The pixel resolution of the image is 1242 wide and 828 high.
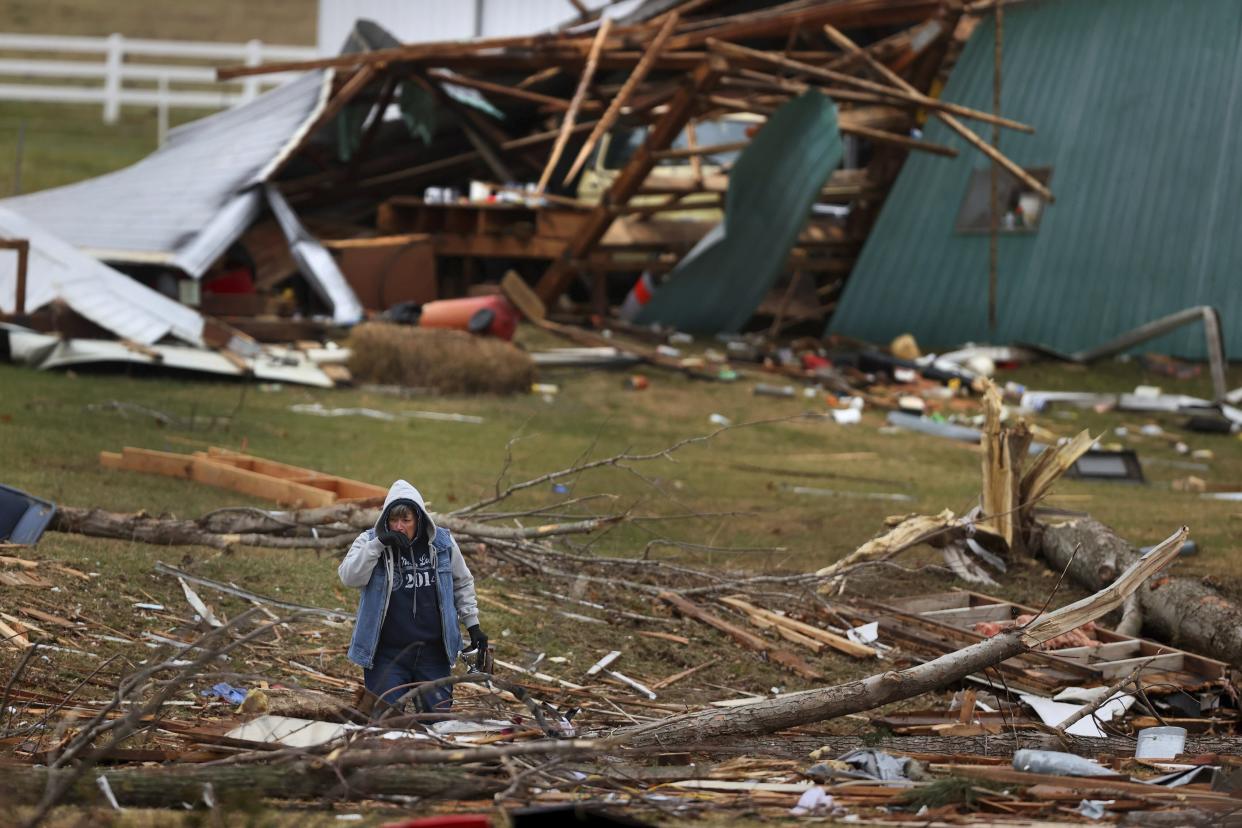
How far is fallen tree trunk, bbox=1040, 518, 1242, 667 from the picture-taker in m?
9.00

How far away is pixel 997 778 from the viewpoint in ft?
17.8

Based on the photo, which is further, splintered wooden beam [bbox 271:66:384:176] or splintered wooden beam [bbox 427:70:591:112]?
splintered wooden beam [bbox 427:70:591:112]

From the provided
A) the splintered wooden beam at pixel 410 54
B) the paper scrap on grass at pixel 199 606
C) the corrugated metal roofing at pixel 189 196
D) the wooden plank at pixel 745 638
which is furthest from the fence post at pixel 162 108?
the wooden plank at pixel 745 638

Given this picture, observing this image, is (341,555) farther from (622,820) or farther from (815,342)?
(815,342)

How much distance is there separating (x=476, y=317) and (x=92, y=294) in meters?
4.78

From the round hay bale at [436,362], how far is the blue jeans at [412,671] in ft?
35.2

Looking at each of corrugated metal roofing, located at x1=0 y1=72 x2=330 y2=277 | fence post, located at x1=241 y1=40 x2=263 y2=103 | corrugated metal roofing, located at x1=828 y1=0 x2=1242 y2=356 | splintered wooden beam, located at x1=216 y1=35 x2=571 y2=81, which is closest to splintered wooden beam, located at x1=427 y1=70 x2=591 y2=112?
splintered wooden beam, located at x1=216 y1=35 x2=571 y2=81

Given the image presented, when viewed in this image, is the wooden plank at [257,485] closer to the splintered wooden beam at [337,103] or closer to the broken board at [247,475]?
the broken board at [247,475]

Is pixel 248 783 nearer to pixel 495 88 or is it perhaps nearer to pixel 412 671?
pixel 412 671

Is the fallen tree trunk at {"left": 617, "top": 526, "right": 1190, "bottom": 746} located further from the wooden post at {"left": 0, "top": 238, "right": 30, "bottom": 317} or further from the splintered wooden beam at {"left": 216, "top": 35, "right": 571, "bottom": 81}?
the splintered wooden beam at {"left": 216, "top": 35, "right": 571, "bottom": 81}

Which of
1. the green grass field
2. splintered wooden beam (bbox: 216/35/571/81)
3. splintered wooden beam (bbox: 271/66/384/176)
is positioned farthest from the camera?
the green grass field

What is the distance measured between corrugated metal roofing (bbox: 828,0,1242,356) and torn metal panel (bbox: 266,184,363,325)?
8.06m

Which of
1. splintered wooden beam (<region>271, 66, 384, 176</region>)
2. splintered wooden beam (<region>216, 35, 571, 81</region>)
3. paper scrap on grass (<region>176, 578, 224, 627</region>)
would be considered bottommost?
paper scrap on grass (<region>176, 578, 224, 627</region>)

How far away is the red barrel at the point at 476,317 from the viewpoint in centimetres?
1902
